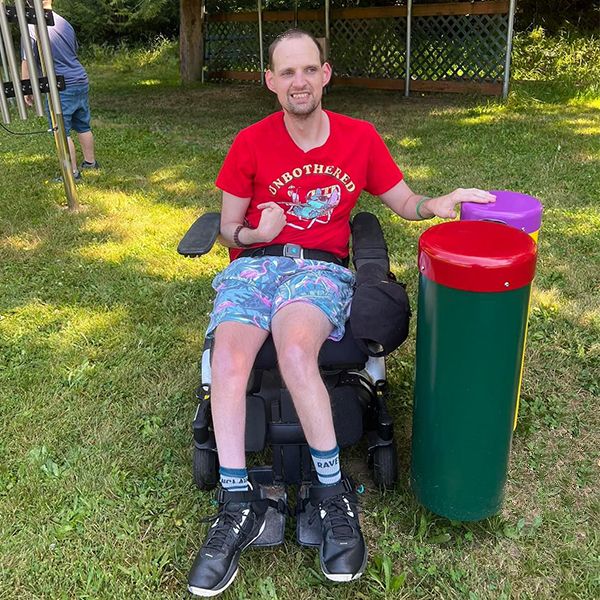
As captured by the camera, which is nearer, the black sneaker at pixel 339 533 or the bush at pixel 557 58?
the black sneaker at pixel 339 533

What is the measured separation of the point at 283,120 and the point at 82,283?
1.90 m

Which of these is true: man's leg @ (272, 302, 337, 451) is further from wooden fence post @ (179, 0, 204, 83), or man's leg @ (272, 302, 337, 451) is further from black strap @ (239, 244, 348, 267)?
wooden fence post @ (179, 0, 204, 83)

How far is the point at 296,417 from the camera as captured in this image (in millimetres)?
2109

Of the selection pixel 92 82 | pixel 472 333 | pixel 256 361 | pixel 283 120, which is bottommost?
pixel 92 82

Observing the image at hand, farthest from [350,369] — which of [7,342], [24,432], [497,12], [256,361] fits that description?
[497,12]

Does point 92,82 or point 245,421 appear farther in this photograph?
point 92,82

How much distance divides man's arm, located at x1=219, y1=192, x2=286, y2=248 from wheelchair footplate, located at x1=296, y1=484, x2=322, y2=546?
0.90m

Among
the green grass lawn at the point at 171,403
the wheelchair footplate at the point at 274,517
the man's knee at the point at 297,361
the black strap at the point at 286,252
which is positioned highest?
the black strap at the point at 286,252

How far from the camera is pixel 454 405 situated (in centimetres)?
181

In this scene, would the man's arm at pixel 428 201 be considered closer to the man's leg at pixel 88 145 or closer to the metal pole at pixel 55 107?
the metal pole at pixel 55 107

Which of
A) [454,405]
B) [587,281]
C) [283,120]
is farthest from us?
[587,281]

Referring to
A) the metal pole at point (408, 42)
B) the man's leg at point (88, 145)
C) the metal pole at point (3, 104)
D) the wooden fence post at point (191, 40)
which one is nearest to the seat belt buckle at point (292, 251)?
the metal pole at point (3, 104)

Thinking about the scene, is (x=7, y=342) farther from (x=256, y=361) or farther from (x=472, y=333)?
(x=472, y=333)

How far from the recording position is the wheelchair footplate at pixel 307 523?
1995mm
